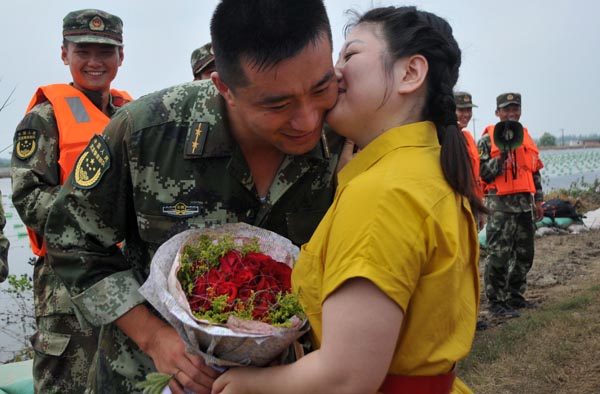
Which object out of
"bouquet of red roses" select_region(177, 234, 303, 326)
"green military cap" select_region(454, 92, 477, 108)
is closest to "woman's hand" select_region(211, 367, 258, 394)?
"bouquet of red roses" select_region(177, 234, 303, 326)

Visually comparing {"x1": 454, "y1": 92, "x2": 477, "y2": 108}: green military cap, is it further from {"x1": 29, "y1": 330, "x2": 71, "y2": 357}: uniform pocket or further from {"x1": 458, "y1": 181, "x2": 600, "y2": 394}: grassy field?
{"x1": 29, "y1": 330, "x2": 71, "y2": 357}: uniform pocket

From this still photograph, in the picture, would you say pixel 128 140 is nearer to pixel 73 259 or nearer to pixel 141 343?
pixel 73 259

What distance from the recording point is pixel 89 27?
3963mm

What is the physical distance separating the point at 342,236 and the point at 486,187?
20.8 ft

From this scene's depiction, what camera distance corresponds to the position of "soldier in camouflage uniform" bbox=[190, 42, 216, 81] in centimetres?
454

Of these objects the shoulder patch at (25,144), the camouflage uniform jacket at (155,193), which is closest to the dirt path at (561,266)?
the shoulder patch at (25,144)

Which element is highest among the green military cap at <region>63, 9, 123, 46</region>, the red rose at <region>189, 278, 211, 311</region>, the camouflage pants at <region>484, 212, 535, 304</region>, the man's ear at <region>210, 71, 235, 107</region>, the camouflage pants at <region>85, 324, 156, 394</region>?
the green military cap at <region>63, 9, 123, 46</region>

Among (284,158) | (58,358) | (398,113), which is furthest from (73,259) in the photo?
(58,358)

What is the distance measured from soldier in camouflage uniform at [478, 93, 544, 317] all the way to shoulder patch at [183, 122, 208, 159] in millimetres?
5530

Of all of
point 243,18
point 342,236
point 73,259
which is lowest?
point 73,259

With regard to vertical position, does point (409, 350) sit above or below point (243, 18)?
below

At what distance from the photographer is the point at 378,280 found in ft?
4.33

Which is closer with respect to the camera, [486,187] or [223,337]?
[223,337]

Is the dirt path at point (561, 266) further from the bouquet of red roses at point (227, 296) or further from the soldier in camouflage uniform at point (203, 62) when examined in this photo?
the bouquet of red roses at point (227, 296)
